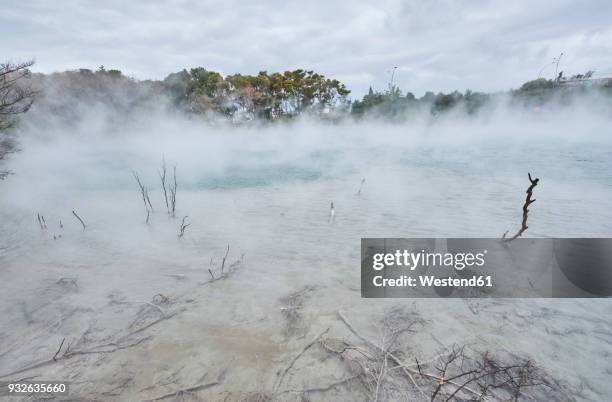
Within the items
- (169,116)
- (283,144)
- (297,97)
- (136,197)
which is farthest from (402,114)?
(136,197)

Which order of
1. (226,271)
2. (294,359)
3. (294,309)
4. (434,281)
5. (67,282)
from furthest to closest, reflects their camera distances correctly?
(226,271), (67,282), (434,281), (294,309), (294,359)

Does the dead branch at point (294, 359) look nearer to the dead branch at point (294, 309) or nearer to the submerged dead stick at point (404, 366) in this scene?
the dead branch at point (294, 309)

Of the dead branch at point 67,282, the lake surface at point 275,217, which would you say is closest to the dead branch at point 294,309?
the lake surface at point 275,217

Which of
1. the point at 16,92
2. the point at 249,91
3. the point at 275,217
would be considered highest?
the point at 249,91

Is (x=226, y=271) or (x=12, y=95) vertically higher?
(x=12, y=95)

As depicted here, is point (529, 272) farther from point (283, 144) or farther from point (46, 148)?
point (46, 148)

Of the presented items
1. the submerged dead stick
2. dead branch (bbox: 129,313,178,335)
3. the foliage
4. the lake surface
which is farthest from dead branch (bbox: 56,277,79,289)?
the foliage

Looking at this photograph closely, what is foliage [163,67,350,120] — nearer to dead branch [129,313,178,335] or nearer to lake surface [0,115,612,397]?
lake surface [0,115,612,397]

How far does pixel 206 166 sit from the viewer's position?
45.5ft

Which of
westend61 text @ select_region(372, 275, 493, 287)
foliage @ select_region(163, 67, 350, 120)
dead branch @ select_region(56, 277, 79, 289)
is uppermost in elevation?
foliage @ select_region(163, 67, 350, 120)

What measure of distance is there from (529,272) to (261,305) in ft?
13.1

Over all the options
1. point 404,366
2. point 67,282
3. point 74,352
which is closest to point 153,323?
point 74,352

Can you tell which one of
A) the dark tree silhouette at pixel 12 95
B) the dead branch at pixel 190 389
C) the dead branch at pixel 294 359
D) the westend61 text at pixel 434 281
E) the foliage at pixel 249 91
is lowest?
the dead branch at pixel 190 389

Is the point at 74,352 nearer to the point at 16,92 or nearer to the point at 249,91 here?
the point at 16,92
